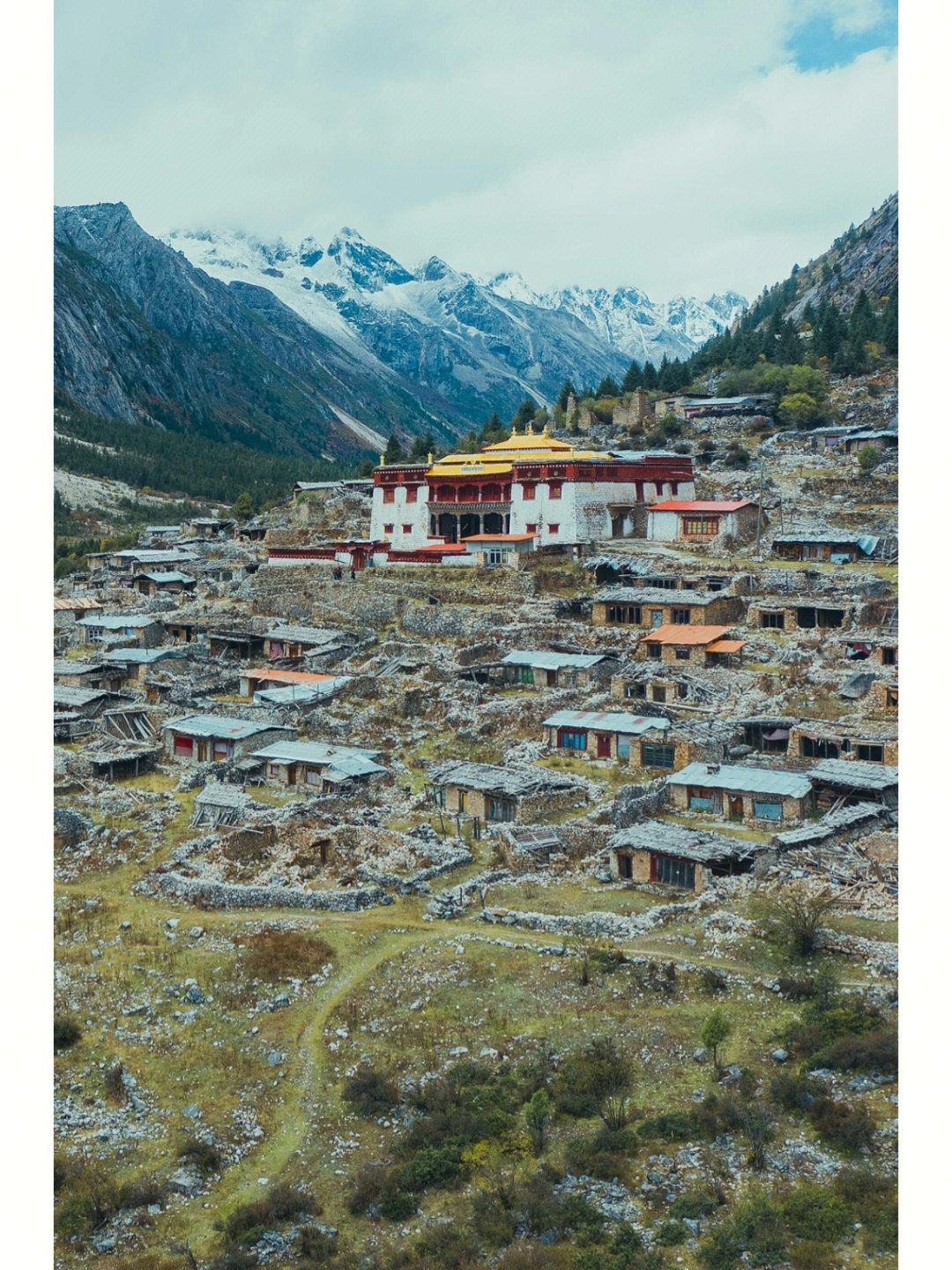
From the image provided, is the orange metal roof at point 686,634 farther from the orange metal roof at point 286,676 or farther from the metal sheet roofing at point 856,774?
the orange metal roof at point 286,676

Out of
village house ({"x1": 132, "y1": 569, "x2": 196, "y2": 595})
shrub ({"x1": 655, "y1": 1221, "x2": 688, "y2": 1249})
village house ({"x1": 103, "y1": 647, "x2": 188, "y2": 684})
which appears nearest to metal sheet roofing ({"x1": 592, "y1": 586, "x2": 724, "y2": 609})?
village house ({"x1": 103, "y1": 647, "x2": 188, "y2": 684})

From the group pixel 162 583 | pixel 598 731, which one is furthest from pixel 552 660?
pixel 162 583

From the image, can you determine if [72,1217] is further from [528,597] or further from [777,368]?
[777,368]

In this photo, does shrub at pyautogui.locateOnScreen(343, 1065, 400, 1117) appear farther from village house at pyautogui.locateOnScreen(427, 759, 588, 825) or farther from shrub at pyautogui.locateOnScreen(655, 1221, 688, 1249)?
village house at pyautogui.locateOnScreen(427, 759, 588, 825)

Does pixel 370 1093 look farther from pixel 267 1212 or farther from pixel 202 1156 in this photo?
pixel 267 1212

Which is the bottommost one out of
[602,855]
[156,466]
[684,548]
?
[602,855]

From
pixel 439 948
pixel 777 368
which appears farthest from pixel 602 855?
pixel 777 368

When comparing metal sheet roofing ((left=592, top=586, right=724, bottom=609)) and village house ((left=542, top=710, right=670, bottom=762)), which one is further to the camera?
metal sheet roofing ((left=592, top=586, right=724, bottom=609))
